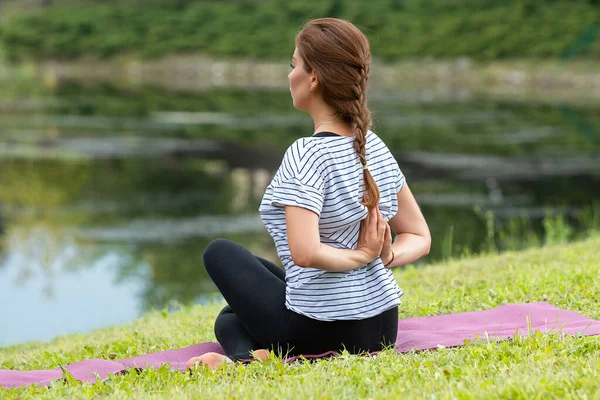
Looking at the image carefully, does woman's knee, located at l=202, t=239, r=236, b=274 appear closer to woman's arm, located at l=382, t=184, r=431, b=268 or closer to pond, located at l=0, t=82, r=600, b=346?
woman's arm, located at l=382, t=184, r=431, b=268

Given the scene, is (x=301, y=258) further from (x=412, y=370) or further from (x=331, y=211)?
(x=412, y=370)

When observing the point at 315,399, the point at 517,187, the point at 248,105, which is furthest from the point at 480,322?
the point at 248,105

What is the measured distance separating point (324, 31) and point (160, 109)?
85.3 ft

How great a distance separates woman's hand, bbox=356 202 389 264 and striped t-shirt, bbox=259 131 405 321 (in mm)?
33

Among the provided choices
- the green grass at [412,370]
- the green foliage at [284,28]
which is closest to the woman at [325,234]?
the green grass at [412,370]

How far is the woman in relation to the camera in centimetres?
348

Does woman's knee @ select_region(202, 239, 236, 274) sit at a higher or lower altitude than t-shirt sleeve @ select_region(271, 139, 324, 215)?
lower

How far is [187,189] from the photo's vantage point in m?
15.8

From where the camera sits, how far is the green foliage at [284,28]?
4219 cm

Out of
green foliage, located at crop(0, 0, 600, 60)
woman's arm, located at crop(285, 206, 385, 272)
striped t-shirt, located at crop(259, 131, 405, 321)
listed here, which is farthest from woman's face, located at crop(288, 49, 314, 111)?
green foliage, located at crop(0, 0, 600, 60)

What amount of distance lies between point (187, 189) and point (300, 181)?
491 inches

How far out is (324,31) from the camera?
11.5ft

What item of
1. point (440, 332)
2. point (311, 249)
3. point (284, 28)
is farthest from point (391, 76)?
point (311, 249)

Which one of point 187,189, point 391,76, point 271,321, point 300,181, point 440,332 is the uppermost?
point 300,181
